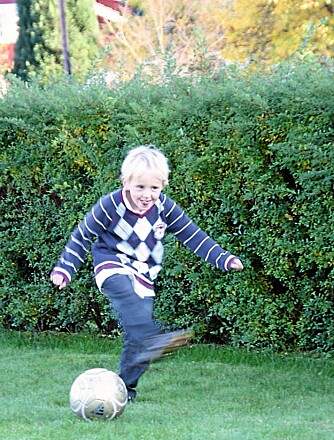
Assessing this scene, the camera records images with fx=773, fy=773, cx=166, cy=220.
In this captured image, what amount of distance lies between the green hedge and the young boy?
122 cm

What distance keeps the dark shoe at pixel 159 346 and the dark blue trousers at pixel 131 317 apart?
35 millimetres

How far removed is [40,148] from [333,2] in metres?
16.0

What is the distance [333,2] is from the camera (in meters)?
21.7

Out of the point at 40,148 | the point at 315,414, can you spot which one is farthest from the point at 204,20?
the point at 315,414

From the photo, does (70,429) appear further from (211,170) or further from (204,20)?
(204,20)

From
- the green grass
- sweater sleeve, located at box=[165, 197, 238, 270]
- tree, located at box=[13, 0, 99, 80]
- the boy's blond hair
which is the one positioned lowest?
A: the green grass

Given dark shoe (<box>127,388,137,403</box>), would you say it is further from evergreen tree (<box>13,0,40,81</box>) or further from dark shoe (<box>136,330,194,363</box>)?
evergreen tree (<box>13,0,40,81</box>)

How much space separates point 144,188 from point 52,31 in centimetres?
1660

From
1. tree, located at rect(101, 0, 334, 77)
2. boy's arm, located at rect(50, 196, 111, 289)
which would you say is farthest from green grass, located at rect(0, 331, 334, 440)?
tree, located at rect(101, 0, 334, 77)

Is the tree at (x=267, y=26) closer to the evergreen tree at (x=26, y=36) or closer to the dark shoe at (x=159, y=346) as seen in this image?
the evergreen tree at (x=26, y=36)

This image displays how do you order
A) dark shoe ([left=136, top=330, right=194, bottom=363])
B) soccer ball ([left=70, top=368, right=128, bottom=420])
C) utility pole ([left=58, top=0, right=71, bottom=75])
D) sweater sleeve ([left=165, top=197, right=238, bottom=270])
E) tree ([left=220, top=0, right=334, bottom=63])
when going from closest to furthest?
soccer ball ([left=70, top=368, right=128, bottom=420]) < dark shoe ([left=136, top=330, right=194, bottom=363]) < sweater sleeve ([left=165, top=197, right=238, bottom=270]) < utility pole ([left=58, top=0, right=71, bottom=75]) < tree ([left=220, top=0, right=334, bottom=63])

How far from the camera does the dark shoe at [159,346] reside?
198 inches

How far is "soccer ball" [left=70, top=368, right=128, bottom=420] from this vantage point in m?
4.82

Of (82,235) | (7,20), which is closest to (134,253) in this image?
(82,235)
